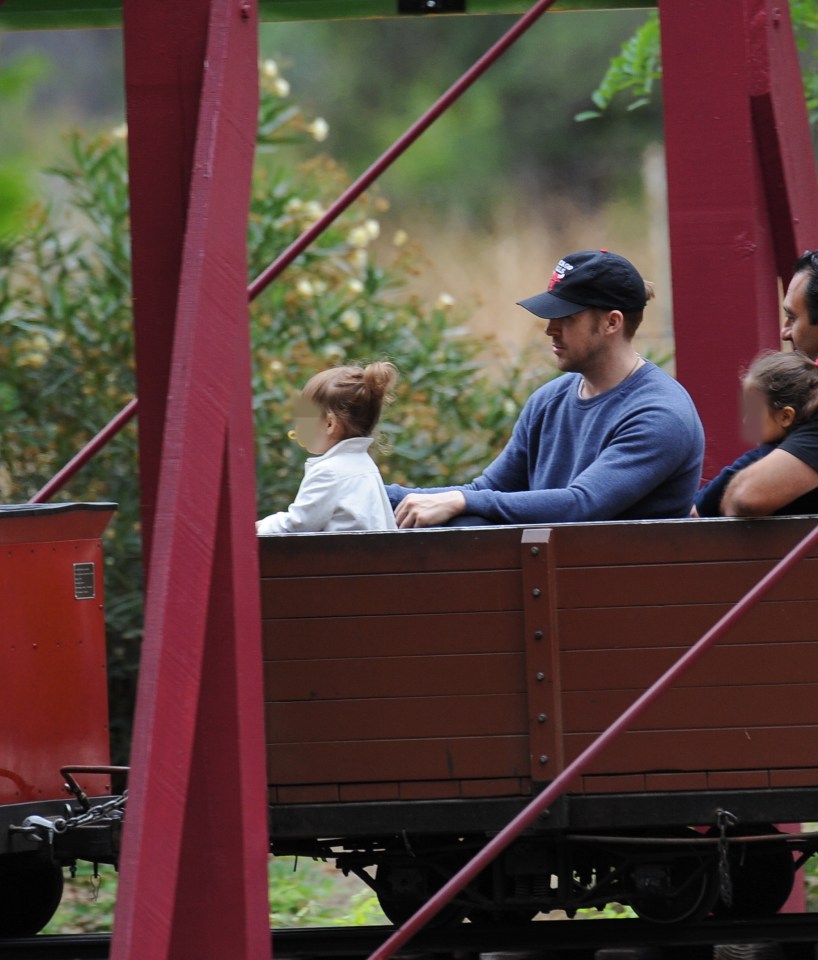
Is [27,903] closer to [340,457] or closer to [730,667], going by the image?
[340,457]

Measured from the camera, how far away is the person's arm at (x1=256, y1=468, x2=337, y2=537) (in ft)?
12.5

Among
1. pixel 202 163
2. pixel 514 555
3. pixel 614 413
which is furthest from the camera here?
pixel 614 413

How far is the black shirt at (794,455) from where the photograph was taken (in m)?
3.56

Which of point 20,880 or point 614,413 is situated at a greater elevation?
point 614,413

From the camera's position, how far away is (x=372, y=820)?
3.48m

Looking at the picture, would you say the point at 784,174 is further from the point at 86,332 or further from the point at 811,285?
the point at 86,332

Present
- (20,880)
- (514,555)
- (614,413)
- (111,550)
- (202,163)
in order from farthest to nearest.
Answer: (111,550) → (20,880) → (614,413) → (514,555) → (202,163)

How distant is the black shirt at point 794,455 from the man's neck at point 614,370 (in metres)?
0.42

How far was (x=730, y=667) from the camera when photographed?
11.3ft

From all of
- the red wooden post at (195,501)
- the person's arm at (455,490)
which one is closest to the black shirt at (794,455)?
the person's arm at (455,490)

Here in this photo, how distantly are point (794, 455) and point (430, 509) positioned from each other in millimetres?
858

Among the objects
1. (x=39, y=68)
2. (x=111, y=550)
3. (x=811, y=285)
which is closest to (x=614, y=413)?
(x=811, y=285)

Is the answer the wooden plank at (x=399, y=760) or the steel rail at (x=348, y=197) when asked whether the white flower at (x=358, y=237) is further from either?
the wooden plank at (x=399, y=760)

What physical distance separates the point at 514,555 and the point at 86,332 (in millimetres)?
4343
